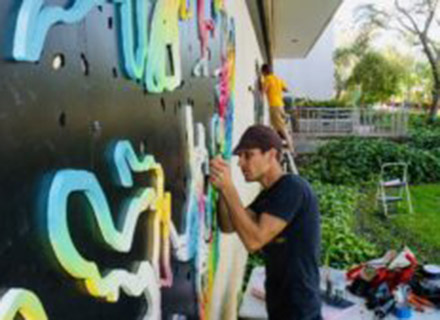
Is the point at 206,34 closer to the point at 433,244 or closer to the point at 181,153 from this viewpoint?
the point at 181,153

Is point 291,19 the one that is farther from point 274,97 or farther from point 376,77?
point 376,77

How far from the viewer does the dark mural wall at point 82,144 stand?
21.3 inches

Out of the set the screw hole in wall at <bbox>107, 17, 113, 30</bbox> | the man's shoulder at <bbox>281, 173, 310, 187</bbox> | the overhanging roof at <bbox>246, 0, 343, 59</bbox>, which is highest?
the overhanging roof at <bbox>246, 0, 343, 59</bbox>

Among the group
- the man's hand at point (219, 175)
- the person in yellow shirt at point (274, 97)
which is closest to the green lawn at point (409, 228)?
the person in yellow shirt at point (274, 97)

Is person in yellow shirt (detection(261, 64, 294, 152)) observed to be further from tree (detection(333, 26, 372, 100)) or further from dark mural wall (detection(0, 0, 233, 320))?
tree (detection(333, 26, 372, 100))

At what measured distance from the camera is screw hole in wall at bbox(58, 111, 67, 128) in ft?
2.15

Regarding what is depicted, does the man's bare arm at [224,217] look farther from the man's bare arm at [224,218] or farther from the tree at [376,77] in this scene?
the tree at [376,77]

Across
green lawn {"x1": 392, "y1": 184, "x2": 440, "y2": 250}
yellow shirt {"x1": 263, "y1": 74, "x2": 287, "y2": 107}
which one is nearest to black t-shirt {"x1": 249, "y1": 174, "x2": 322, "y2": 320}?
green lawn {"x1": 392, "y1": 184, "x2": 440, "y2": 250}

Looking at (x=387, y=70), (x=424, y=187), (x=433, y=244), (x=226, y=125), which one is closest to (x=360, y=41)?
(x=387, y=70)

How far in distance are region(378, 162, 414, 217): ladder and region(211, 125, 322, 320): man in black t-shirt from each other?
25.5ft

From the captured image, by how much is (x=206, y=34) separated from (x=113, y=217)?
3.92 ft

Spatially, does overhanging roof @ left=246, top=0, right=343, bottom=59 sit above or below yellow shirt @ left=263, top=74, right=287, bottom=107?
above

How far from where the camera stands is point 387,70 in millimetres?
28719

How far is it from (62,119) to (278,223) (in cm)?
158
